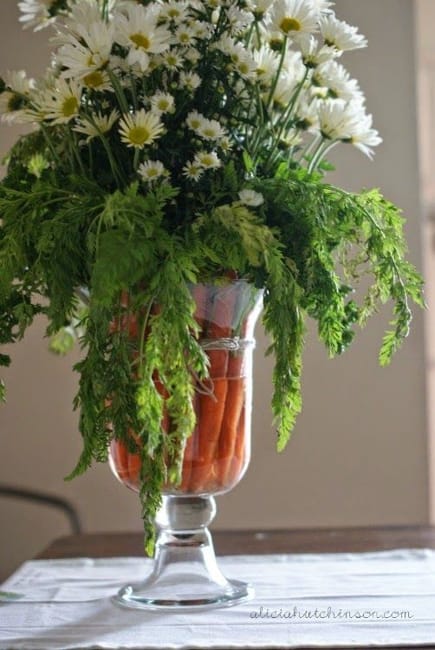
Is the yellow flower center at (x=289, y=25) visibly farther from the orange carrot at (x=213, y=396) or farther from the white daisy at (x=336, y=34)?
the orange carrot at (x=213, y=396)

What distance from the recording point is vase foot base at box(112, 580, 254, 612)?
0.92 m

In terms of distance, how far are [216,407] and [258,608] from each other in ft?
0.66

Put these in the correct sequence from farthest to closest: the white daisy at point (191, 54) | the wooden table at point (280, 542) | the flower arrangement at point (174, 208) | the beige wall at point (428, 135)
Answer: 1. the beige wall at point (428, 135)
2. the wooden table at point (280, 542)
3. the white daisy at point (191, 54)
4. the flower arrangement at point (174, 208)

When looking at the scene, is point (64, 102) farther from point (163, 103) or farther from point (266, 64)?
point (266, 64)

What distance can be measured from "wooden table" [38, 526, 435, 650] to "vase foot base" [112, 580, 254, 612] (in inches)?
11.4

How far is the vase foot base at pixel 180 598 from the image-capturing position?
36.3 inches

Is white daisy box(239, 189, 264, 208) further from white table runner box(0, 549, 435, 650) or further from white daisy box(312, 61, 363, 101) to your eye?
white table runner box(0, 549, 435, 650)

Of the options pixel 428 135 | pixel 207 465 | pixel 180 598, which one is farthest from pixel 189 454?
pixel 428 135

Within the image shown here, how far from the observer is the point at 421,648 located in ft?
2.56

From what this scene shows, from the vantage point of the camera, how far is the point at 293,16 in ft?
2.93

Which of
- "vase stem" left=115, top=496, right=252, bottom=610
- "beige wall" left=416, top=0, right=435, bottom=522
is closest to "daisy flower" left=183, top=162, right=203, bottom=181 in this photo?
"vase stem" left=115, top=496, right=252, bottom=610

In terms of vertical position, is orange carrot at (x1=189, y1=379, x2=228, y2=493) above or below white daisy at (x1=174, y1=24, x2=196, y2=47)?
below

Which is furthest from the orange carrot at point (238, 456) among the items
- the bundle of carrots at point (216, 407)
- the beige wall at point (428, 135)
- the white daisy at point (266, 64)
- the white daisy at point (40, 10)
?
the beige wall at point (428, 135)

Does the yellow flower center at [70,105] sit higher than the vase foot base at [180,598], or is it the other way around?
the yellow flower center at [70,105]
